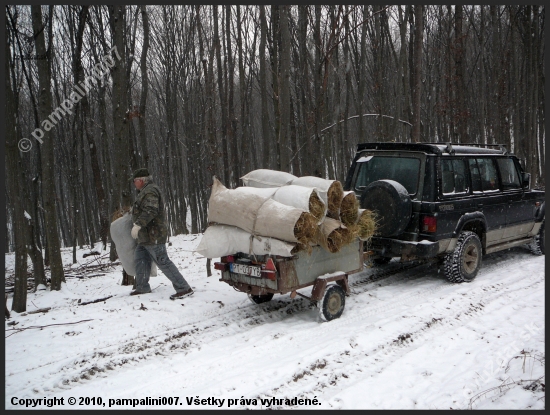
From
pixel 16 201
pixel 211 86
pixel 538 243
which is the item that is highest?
pixel 211 86

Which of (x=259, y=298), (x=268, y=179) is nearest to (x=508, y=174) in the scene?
(x=268, y=179)

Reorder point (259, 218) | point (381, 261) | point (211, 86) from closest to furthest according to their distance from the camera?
1. point (259, 218)
2. point (381, 261)
3. point (211, 86)

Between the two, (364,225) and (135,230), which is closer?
(364,225)

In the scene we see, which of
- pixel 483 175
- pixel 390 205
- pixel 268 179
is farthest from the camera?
pixel 483 175

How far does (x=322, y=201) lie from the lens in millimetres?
5305

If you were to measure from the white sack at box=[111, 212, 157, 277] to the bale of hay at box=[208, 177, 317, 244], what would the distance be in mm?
1766

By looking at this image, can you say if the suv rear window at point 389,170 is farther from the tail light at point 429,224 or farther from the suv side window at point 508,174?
the suv side window at point 508,174

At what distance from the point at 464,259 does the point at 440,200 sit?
49.1 inches

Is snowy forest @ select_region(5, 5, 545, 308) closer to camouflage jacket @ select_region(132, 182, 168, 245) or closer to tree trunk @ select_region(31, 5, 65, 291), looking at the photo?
tree trunk @ select_region(31, 5, 65, 291)

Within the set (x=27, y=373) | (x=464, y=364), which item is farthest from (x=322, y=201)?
(x=27, y=373)

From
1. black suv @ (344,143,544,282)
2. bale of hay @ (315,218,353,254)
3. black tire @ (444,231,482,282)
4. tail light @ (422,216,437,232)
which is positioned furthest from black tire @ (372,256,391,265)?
bale of hay @ (315,218,353,254)

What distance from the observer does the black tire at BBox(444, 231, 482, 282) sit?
7.04 m

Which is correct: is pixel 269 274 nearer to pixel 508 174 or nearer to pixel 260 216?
pixel 260 216

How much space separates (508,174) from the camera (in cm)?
836
